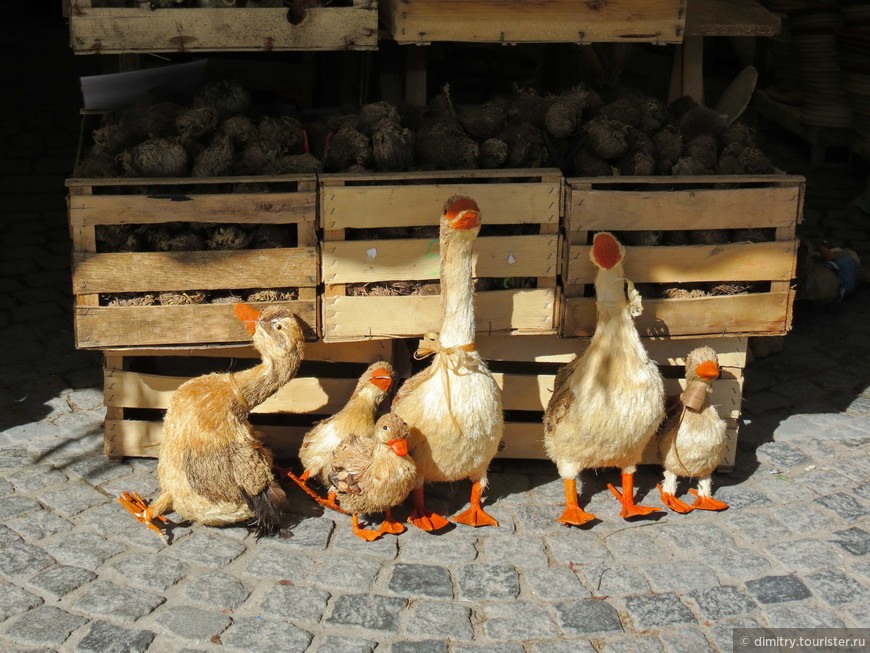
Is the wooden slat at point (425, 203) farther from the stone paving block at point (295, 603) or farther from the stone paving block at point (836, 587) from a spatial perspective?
the stone paving block at point (836, 587)

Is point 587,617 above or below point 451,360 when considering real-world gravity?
below

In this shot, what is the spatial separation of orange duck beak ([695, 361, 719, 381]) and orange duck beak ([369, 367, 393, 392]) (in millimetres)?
1429

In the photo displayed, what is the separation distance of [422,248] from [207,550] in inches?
64.4

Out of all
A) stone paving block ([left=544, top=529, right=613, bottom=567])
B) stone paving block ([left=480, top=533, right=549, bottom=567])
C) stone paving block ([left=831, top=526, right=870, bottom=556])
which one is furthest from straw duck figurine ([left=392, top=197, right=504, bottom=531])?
stone paving block ([left=831, top=526, right=870, bottom=556])

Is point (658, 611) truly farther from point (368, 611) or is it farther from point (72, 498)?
point (72, 498)

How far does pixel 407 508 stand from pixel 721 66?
8.23m

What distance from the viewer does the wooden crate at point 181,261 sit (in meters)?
4.54

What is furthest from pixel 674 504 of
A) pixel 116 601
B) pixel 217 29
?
pixel 217 29

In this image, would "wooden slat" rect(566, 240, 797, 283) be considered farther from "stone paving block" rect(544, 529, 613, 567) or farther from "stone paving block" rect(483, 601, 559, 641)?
"stone paving block" rect(483, 601, 559, 641)

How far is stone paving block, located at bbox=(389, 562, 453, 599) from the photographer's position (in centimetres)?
423

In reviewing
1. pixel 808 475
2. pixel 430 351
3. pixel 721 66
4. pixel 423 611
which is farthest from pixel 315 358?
pixel 721 66

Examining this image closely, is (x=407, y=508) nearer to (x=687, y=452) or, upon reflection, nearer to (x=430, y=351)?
(x=430, y=351)

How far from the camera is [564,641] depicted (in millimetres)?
3967

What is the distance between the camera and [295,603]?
4133mm
